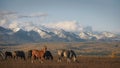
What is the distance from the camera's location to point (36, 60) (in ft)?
148

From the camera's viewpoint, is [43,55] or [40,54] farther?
[40,54]

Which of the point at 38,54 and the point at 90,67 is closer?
the point at 90,67

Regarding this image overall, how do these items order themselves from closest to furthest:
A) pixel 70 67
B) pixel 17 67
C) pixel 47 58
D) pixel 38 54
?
pixel 17 67
pixel 70 67
pixel 38 54
pixel 47 58

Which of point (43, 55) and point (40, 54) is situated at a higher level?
point (40, 54)

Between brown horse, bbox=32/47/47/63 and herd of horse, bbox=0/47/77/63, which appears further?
herd of horse, bbox=0/47/77/63

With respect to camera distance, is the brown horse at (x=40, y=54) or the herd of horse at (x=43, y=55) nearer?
the brown horse at (x=40, y=54)

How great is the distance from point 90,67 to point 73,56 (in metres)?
12.7

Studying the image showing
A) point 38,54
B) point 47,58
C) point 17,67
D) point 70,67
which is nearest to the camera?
point 17,67

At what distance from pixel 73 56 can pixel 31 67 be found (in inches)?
585

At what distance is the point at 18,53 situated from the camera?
163 ft

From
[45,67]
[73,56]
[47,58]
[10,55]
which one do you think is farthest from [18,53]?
[45,67]

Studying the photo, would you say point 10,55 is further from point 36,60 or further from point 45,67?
point 45,67

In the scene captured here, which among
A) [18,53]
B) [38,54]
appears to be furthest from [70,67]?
[18,53]

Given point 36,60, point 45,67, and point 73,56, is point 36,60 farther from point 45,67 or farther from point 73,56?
point 45,67
